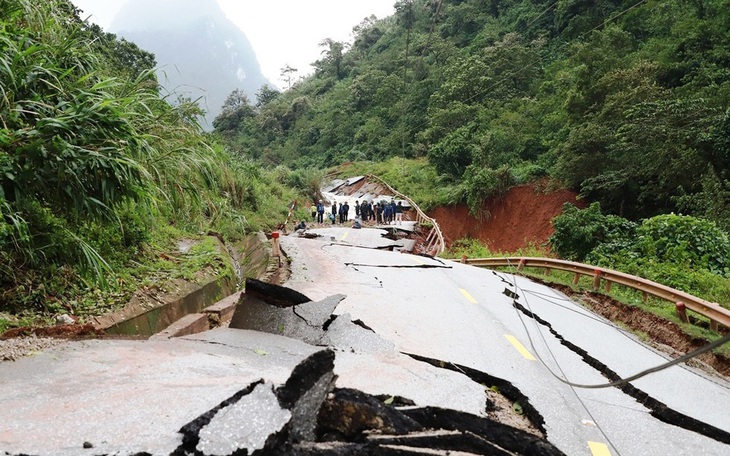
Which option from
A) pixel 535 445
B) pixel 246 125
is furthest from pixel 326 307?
pixel 246 125

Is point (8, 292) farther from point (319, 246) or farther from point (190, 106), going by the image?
point (319, 246)

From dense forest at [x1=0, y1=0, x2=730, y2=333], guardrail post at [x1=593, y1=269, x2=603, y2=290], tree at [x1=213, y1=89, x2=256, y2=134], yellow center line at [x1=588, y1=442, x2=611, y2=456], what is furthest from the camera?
tree at [x1=213, y1=89, x2=256, y2=134]

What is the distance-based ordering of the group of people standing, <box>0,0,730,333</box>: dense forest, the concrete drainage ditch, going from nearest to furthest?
<box>0,0,730,333</box>: dense forest, the concrete drainage ditch, the group of people standing

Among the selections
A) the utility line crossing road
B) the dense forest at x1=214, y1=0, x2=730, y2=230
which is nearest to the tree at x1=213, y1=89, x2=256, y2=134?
the dense forest at x1=214, y1=0, x2=730, y2=230

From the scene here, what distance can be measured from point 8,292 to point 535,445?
5.25 metres

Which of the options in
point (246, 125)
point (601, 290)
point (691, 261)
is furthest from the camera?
point (246, 125)

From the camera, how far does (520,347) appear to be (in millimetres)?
5789

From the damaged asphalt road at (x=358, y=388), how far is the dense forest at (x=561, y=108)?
10.7 metres

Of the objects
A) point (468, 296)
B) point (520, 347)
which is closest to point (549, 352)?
point (520, 347)

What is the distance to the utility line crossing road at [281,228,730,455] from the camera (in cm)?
374

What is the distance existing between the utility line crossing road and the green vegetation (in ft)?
9.62

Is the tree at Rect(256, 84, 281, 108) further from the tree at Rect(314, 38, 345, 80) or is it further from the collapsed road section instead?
the collapsed road section

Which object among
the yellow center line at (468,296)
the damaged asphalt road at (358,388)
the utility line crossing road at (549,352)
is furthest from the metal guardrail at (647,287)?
the yellow center line at (468,296)

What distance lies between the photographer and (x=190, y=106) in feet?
23.9
